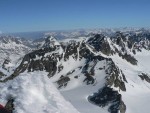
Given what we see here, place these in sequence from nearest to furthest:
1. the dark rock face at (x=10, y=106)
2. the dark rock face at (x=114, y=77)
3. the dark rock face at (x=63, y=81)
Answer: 1. the dark rock face at (x=10, y=106)
2. the dark rock face at (x=114, y=77)
3. the dark rock face at (x=63, y=81)

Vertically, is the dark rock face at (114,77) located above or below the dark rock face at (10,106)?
below

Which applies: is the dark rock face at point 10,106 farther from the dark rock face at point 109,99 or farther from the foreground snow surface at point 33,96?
the dark rock face at point 109,99

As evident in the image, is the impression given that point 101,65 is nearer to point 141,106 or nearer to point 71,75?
point 71,75

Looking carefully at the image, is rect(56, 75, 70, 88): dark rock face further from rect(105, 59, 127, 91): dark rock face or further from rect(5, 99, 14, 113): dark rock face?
rect(5, 99, 14, 113): dark rock face

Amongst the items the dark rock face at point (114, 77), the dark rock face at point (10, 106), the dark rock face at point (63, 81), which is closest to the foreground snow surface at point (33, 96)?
the dark rock face at point (10, 106)

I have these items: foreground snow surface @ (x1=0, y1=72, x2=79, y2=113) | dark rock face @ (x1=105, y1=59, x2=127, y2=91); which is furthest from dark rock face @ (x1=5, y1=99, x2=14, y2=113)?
dark rock face @ (x1=105, y1=59, x2=127, y2=91)

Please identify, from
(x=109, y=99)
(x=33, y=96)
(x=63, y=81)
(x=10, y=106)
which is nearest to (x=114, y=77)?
(x=109, y=99)
